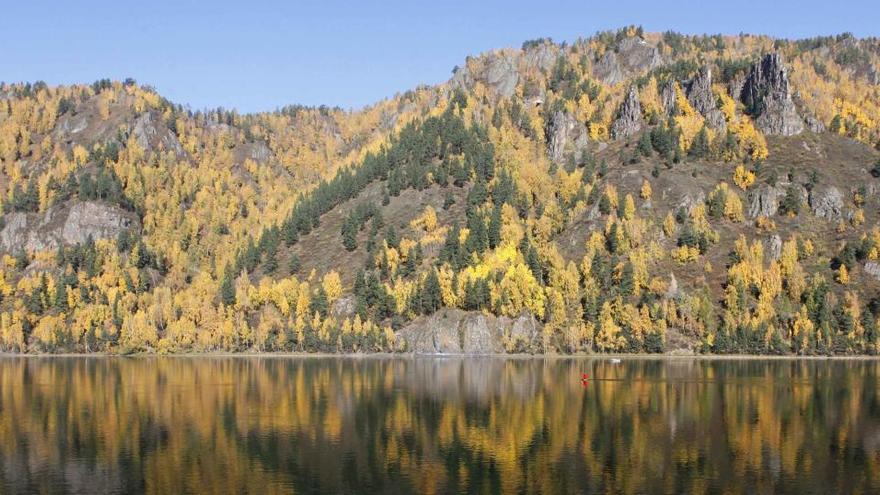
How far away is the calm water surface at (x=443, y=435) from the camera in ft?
245

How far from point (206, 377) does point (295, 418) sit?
218 feet

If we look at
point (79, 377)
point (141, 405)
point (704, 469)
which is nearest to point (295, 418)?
point (141, 405)

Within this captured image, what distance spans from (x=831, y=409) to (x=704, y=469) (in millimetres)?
47630

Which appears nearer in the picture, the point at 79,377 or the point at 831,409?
the point at 831,409

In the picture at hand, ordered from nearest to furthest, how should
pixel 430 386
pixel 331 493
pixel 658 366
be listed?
pixel 331 493
pixel 430 386
pixel 658 366

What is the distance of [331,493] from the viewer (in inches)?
2739

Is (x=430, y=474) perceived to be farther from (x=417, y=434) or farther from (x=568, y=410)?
(x=568, y=410)

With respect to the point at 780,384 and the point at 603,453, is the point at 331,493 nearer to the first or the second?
the point at 603,453

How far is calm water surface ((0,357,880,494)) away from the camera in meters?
74.8

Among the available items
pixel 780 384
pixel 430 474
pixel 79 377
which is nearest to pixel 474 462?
pixel 430 474

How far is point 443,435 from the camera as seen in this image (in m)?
97.1

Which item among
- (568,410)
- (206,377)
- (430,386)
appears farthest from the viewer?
(206,377)

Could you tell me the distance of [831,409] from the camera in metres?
118

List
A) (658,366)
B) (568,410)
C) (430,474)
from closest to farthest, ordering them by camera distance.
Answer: (430,474)
(568,410)
(658,366)
